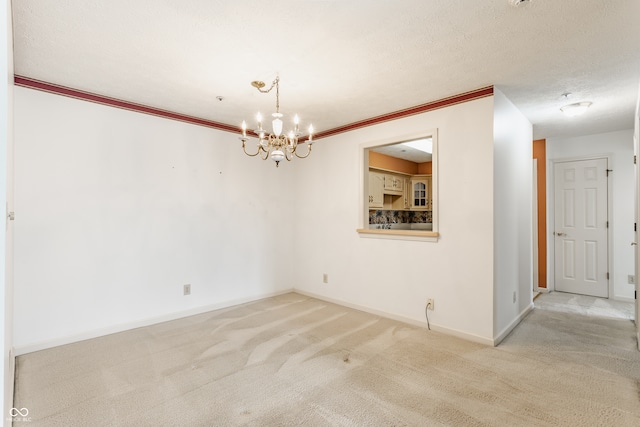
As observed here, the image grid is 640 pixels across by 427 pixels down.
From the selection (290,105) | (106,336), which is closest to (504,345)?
(290,105)

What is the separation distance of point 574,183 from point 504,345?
347 centimetres

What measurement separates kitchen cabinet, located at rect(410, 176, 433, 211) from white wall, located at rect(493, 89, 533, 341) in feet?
10.3

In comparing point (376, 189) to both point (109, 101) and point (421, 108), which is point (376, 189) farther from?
point (109, 101)

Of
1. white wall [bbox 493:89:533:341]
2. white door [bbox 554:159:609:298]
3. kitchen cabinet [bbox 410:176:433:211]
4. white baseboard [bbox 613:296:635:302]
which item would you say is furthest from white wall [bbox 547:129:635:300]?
kitchen cabinet [bbox 410:176:433:211]

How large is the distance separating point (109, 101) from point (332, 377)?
11.5ft

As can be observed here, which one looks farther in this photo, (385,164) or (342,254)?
(385,164)

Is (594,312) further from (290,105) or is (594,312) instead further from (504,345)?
(290,105)

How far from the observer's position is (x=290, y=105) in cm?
A: 364

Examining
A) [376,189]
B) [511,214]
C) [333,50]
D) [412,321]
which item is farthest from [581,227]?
[333,50]

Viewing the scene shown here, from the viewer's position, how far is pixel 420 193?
741 cm

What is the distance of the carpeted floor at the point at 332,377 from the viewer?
2018 millimetres

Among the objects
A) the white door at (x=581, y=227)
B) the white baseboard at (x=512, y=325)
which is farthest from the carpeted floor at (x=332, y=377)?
the white door at (x=581, y=227)

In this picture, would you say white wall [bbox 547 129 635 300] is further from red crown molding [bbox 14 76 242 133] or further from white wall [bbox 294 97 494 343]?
red crown molding [bbox 14 76 242 133]

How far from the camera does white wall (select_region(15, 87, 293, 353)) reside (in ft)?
9.73
